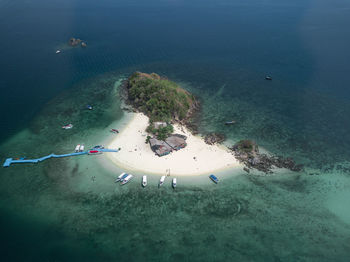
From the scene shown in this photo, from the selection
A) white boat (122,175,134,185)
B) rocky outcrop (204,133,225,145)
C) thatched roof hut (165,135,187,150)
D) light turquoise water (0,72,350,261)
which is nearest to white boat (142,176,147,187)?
light turquoise water (0,72,350,261)

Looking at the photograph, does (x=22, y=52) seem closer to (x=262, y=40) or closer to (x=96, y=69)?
(x=96, y=69)

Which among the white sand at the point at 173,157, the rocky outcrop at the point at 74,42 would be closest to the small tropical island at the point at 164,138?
the white sand at the point at 173,157

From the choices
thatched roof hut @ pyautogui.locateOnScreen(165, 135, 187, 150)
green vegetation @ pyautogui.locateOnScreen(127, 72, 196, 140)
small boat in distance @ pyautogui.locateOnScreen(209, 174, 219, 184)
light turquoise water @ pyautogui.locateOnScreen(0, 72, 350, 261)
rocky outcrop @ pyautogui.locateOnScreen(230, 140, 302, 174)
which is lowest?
light turquoise water @ pyautogui.locateOnScreen(0, 72, 350, 261)

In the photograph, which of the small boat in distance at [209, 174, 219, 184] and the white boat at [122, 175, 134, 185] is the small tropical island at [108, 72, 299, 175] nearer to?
the small boat in distance at [209, 174, 219, 184]

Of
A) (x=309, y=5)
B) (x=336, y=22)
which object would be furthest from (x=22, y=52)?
(x=309, y=5)

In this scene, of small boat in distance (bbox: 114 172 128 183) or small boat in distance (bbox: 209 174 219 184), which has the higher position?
small boat in distance (bbox: 209 174 219 184)

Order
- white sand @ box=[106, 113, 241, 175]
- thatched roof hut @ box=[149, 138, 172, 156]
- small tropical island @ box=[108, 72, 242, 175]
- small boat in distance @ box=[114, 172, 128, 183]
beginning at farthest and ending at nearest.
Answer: thatched roof hut @ box=[149, 138, 172, 156] < small tropical island @ box=[108, 72, 242, 175] < white sand @ box=[106, 113, 241, 175] < small boat in distance @ box=[114, 172, 128, 183]
